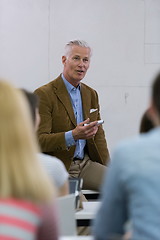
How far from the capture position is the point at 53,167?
2311mm

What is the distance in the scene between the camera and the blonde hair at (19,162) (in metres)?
1.39

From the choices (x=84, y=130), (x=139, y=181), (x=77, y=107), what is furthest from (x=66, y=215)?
(x=77, y=107)

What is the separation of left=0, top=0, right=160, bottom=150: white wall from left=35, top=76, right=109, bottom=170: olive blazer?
2.73ft

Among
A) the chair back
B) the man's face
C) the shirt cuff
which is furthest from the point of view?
the man's face

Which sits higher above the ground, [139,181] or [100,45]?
[100,45]

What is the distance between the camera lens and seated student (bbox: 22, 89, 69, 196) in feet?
7.57

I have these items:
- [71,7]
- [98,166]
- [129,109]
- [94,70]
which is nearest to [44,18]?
[71,7]

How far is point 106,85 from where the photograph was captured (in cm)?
612

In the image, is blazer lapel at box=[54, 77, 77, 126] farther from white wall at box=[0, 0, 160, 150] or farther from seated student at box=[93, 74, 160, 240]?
seated student at box=[93, 74, 160, 240]

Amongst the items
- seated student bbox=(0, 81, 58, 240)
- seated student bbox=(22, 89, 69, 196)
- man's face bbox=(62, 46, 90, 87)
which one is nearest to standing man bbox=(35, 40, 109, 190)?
man's face bbox=(62, 46, 90, 87)

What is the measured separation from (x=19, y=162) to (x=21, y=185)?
0.05 meters

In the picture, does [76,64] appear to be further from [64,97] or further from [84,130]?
[84,130]

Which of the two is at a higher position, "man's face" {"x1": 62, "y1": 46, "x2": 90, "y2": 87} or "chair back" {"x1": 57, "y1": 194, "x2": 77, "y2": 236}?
A: "man's face" {"x1": 62, "y1": 46, "x2": 90, "y2": 87}

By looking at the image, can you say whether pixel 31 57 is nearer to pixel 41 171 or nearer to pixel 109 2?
pixel 109 2
